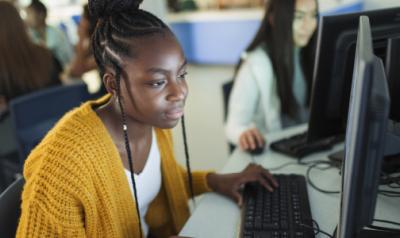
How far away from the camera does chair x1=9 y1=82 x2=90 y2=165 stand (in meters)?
1.64

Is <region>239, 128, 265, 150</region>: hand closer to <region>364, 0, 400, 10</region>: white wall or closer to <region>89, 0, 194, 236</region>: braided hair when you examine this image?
<region>89, 0, 194, 236</region>: braided hair

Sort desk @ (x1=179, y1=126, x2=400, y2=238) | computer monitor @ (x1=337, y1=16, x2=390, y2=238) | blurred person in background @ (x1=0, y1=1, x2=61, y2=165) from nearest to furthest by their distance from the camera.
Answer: computer monitor @ (x1=337, y1=16, x2=390, y2=238) → desk @ (x1=179, y1=126, x2=400, y2=238) → blurred person in background @ (x1=0, y1=1, x2=61, y2=165)

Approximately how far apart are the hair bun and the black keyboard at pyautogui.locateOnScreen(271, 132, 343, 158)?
662 millimetres

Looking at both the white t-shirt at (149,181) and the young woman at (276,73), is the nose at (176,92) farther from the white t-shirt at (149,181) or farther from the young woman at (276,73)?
the young woman at (276,73)

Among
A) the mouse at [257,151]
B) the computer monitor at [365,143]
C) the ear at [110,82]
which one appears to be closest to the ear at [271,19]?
the mouse at [257,151]

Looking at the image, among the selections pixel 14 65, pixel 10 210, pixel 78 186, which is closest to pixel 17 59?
pixel 14 65

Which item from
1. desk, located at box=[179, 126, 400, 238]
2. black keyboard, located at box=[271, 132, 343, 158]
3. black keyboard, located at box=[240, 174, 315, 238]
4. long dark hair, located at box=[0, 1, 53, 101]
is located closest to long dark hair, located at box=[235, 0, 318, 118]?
black keyboard, located at box=[271, 132, 343, 158]

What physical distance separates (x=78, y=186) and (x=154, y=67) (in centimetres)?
29

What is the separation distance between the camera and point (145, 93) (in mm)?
812

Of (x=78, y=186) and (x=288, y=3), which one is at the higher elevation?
(x=288, y=3)

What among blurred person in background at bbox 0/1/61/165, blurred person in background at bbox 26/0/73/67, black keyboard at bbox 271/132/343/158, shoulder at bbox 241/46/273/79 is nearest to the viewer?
black keyboard at bbox 271/132/343/158

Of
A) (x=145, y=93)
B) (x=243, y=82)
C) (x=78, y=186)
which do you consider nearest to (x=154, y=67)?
(x=145, y=93)

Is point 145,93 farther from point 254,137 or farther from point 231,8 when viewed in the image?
point 231,8

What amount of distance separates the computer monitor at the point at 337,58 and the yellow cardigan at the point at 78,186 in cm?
54
